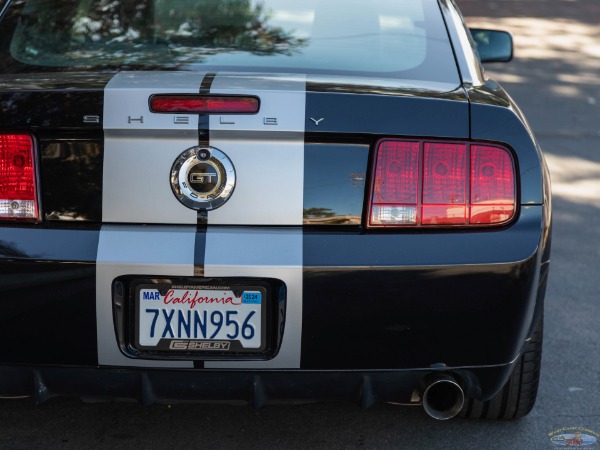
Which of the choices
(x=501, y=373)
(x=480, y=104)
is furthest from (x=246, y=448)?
(x=480, y=104)

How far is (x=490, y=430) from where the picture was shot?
11.9ft

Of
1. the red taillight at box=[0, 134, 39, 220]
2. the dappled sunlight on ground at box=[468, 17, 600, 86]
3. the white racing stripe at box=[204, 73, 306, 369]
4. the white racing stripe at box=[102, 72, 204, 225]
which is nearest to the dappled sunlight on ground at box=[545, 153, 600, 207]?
the dappled sunlight on ground at box=[468, 17, 600, 86]

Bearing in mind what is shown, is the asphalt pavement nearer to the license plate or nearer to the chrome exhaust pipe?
the chrome exhaust pipe

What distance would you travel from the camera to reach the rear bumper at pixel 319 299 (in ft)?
9.25

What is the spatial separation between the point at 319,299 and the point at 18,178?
87 cm

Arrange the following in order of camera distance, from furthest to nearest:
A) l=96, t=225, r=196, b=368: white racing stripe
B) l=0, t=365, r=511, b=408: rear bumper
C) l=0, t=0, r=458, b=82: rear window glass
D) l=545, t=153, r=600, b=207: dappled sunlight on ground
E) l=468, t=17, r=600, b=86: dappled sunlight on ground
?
l=468, t=17, r=600, b=86: dappled sunlight on ground
l=545, t=153, r=600, b=207: dappled sunlight on ground
l=0, t=0, r=458, b=82: rear window glass
l=0, t=365, r=511, b=408: rear bumper
l=96, t=225, r=196, b=368: white racing stripe

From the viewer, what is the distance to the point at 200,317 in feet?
9.32

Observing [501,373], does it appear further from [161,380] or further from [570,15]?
[570,15]

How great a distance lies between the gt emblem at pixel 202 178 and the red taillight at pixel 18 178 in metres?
A: 0.39

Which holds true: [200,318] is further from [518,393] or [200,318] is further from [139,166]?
[518,393]

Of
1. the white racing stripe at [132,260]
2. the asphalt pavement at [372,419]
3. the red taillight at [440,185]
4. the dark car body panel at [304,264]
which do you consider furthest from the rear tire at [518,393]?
the white racing stripe at [132,260]

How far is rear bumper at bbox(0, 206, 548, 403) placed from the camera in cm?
282

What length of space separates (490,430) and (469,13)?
13795 millimetres

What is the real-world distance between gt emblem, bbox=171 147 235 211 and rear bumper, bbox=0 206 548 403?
85 mm
